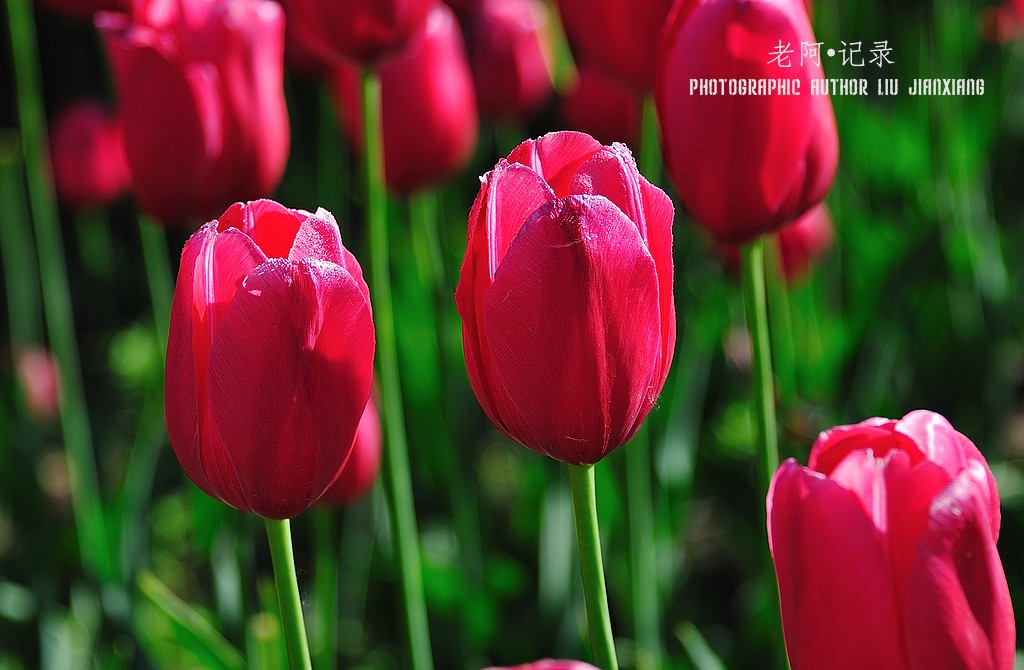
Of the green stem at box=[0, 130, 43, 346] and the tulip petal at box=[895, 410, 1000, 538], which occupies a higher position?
the tulip petal at box=[895, 410, 1000, 538]

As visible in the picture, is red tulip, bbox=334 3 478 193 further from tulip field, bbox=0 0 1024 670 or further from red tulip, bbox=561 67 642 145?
red tulip, bbox=561 67 642 145

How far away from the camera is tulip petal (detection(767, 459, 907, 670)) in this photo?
0.35 metres

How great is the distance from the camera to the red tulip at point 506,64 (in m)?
1.24

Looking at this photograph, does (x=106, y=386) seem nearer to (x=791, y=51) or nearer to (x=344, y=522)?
(x=344, y=522)

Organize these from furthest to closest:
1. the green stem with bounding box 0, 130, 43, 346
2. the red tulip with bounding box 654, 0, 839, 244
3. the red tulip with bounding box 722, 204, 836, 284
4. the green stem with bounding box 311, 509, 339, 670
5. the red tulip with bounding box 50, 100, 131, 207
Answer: the green stem with bounding box 0, 130, 43, 346 → the red tulip with bounding box 50, 100, 131, 207 → the red tulip with bounding box 722, 204, 836, 284 → the green stem with bounding box 311, 509, 339, 670 → the red tulip with bounding box 654, 0, 839, 244

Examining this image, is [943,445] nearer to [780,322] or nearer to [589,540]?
[589,540]

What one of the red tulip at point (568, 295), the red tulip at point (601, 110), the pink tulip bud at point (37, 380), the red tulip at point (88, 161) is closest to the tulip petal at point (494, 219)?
the red tulip at point (568, 295)

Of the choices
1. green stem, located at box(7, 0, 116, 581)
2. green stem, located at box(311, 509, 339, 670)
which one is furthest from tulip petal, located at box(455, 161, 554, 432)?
green stem, located at box(7, 0, 116, 581)

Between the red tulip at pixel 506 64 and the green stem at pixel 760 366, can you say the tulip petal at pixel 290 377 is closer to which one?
the green stem at pixel 760 366

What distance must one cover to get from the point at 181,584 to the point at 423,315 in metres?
0.47

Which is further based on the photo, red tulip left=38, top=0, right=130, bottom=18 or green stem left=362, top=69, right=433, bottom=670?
red tulip left=38, top=0, right=130, bottom=18

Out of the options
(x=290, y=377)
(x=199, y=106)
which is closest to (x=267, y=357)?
(x=290, y=377)

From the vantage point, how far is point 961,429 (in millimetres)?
1296

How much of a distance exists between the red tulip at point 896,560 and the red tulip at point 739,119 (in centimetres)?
21
